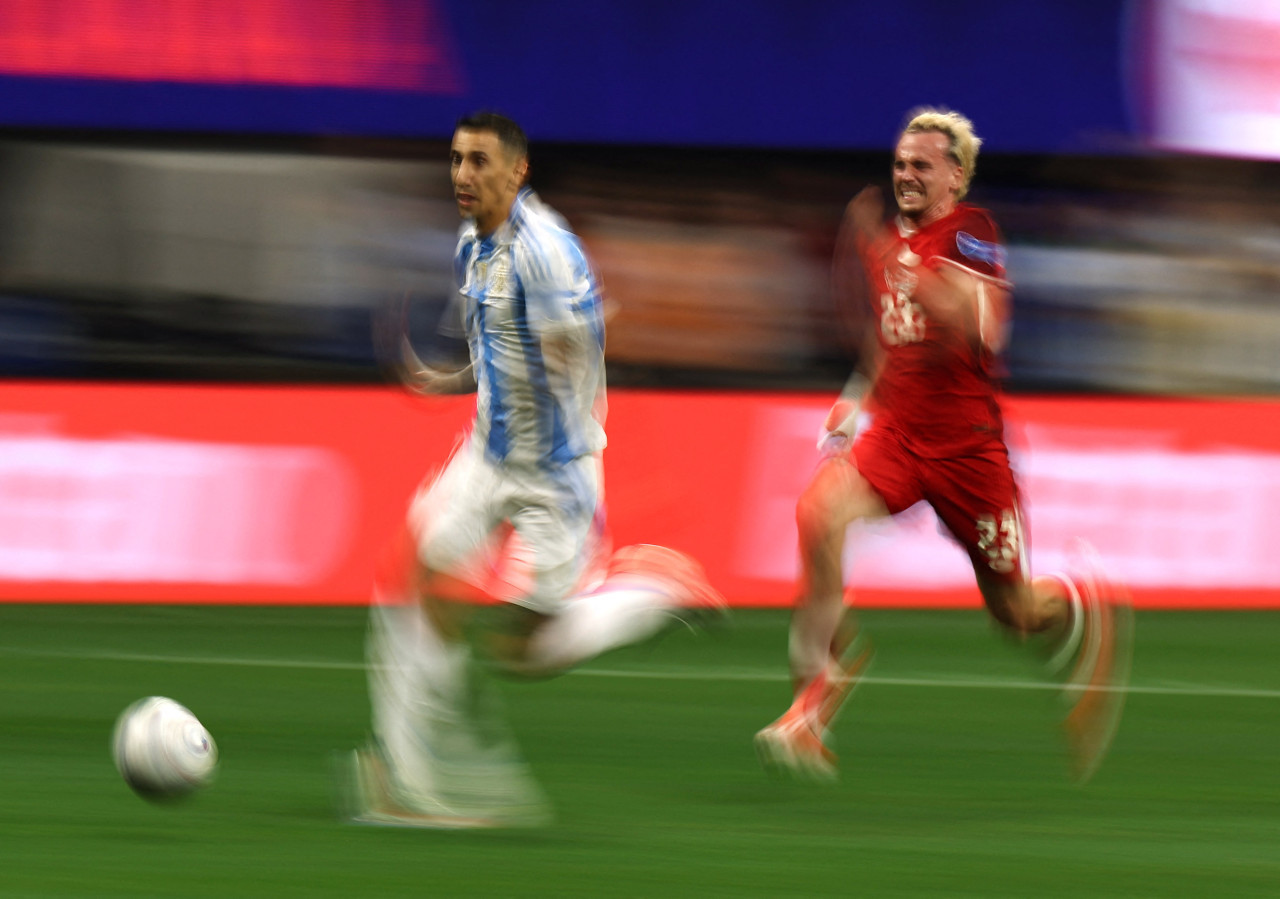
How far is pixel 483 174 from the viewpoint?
6895mm

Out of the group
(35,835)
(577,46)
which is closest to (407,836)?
(35,835)

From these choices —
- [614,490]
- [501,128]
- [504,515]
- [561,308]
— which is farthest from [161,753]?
[614,490]

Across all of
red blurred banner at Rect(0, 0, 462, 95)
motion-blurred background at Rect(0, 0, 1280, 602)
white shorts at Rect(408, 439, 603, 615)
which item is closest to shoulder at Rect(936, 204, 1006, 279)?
white shorts at Rect(408, 439, 603, 615)

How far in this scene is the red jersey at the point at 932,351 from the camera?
7680mm

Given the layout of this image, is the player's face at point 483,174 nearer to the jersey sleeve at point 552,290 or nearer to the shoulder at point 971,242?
the jersey sleeve at point 552,290

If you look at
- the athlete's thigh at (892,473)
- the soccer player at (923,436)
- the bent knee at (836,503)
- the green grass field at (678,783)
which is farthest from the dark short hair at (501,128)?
the green grass field at (678,783)

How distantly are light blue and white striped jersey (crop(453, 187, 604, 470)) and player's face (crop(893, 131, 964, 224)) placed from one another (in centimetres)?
123

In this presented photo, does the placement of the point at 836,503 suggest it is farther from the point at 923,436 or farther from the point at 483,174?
the point at 483,174

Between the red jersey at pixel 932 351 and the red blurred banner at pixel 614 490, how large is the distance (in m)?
5.21

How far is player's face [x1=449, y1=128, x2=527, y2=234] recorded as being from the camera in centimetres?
689

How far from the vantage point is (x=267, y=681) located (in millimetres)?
10273

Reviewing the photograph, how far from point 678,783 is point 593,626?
1090 mm

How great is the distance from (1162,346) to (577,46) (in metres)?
4.01

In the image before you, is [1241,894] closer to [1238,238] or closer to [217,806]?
[217,806]
